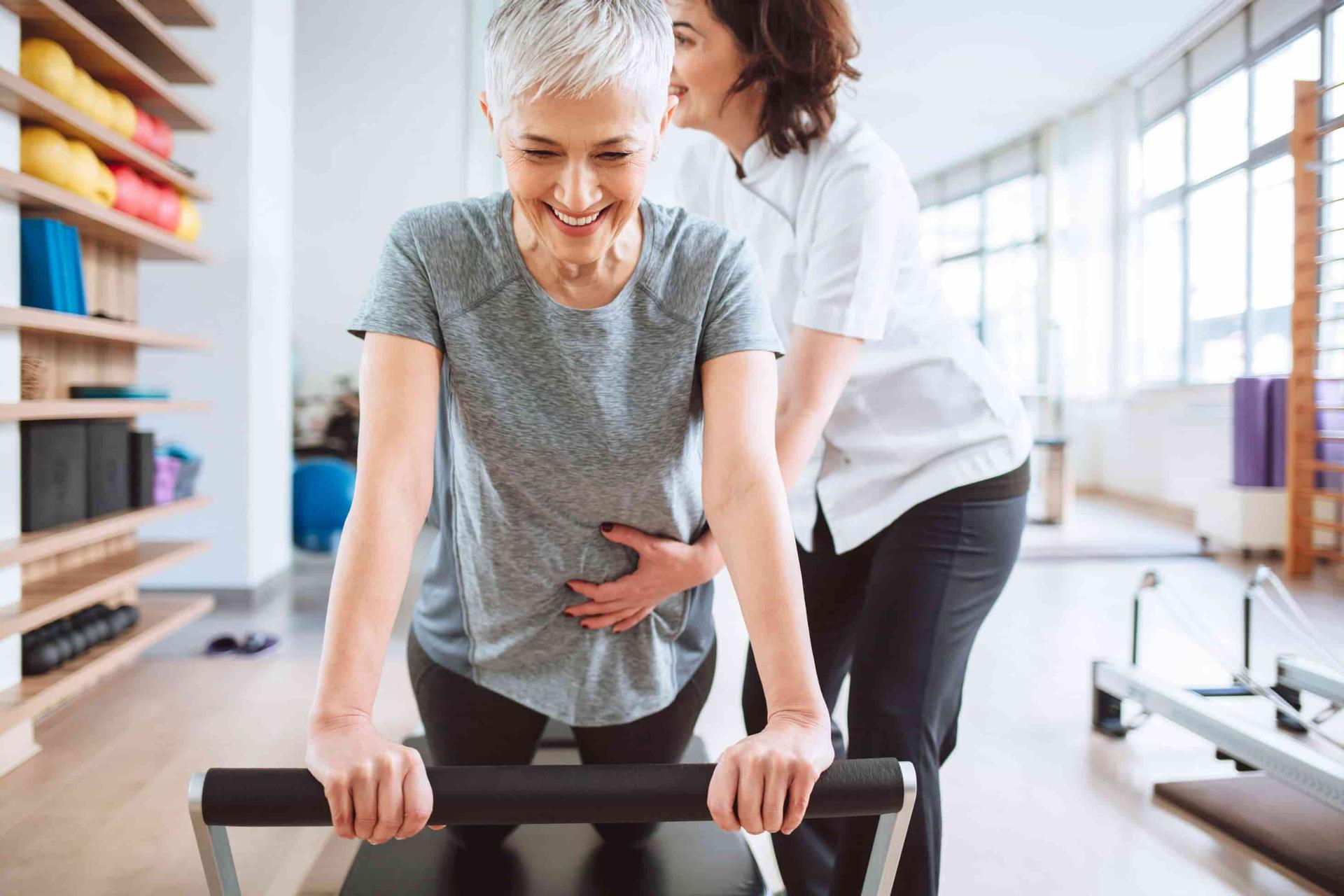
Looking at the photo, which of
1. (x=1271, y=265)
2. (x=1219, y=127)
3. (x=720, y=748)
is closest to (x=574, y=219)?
(x=720, y=748)

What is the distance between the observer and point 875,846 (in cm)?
Result: 78

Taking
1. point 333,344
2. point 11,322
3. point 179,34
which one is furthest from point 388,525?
point 333,344

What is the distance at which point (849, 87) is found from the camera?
158 centimetres

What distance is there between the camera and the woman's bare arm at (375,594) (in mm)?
706

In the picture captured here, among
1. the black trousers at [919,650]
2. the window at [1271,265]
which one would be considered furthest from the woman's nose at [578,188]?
the window at [1271,265]

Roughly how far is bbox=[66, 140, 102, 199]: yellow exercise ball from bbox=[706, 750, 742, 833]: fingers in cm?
257

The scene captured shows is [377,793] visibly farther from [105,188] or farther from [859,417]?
[105,188]

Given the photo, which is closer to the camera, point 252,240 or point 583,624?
point 583,624

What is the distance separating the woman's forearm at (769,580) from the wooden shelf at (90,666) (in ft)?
6.72

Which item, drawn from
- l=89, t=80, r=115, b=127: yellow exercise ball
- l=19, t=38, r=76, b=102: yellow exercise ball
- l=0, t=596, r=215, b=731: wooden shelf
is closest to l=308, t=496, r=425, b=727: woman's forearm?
l=0, t=596, r=215, b=731: wooden shelf

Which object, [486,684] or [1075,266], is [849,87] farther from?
[1075,266]

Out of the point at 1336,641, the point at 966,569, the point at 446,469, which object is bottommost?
the point at 1336,641

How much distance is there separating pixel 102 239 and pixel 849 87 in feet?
8.51

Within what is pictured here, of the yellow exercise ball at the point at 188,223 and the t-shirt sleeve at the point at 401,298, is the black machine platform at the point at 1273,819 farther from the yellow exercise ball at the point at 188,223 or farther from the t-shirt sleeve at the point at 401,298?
the yellow exercise ball at the point at 188,223
